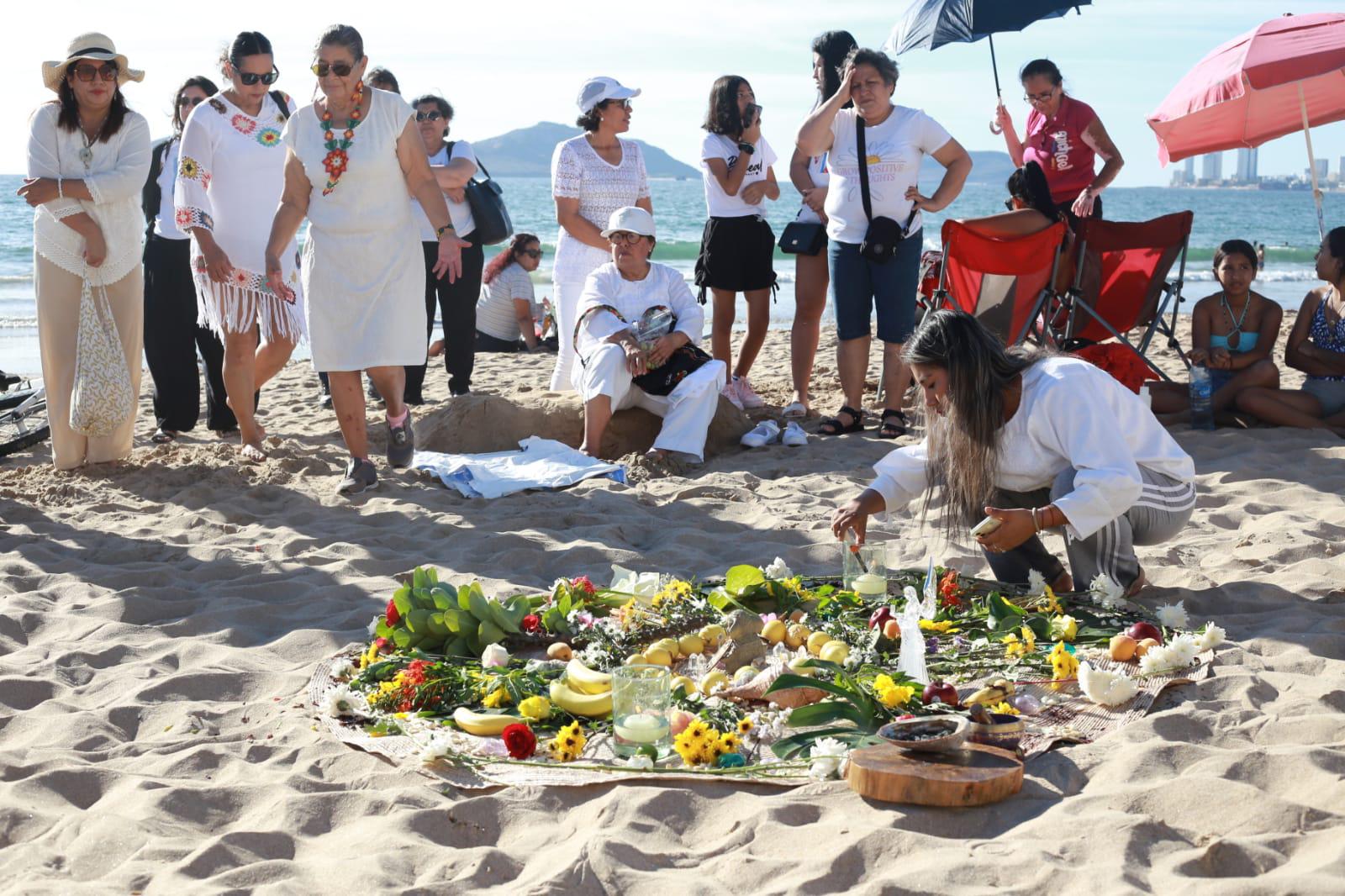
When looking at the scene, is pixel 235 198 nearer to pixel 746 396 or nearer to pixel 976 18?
pixel 746 396

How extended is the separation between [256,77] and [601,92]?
5.55 feet

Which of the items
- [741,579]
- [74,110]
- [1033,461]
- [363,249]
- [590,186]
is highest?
[74,110]

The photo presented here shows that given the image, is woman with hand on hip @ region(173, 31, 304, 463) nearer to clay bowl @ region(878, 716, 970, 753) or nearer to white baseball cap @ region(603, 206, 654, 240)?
white baseball cap @ region(603, 206, 654, 240)

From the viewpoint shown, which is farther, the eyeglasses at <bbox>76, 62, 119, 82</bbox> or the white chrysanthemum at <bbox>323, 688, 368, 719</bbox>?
the eyeglasses at <bbox>76, 62, 119, 82</bbox>

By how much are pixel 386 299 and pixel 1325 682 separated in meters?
3.93

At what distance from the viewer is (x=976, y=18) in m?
7.00

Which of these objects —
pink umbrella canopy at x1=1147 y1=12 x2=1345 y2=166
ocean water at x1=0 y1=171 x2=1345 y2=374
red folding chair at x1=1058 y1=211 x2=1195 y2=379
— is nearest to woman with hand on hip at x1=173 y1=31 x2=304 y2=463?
red folding chair at x1=1058 y1=211 x2=1195 y2=379

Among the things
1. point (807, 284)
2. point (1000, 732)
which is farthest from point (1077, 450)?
point (807, 284)

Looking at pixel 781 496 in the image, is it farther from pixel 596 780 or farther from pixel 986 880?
pixel 986 880

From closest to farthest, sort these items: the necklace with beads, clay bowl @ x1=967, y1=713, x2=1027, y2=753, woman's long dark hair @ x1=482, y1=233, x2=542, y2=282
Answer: clay bowl @ x1=967, y1=713, x2=1027, y2=753
the necklace with beads
woman's long dark hair @ x1=482, y1=233, x2=542, y2=282

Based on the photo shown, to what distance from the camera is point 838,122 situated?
21.9 ft

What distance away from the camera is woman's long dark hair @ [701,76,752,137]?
271 inches

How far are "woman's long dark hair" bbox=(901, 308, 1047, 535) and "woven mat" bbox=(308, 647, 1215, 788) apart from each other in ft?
2.17

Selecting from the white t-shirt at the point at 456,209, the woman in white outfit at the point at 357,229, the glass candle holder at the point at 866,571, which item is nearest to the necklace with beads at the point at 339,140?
the woman in white outfit at the point at 357,229
